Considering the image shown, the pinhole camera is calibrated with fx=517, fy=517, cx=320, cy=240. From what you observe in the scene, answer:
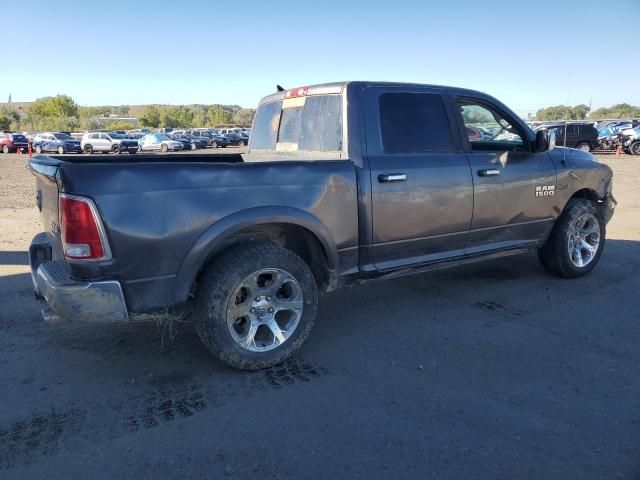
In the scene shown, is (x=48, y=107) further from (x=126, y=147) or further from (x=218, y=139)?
(x=126, y=147)

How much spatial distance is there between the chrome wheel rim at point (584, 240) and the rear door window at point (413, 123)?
6.51 feet

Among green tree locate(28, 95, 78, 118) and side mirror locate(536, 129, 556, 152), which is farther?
green tree locate(28, 95, 78, 118)

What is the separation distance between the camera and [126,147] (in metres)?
38.1

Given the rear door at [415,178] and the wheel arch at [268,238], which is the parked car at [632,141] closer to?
the rear door at [415,178]

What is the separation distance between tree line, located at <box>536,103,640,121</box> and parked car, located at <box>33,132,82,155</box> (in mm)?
83954

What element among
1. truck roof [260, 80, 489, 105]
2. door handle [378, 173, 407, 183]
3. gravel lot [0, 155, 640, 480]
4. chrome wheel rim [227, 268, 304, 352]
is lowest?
gravel lot [0, 155, 640, 480]

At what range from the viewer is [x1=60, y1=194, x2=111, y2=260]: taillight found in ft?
9.45

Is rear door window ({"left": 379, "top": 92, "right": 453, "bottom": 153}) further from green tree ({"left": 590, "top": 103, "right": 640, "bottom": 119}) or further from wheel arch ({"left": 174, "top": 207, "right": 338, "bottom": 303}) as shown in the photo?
green tree ({"left": 590, "top": 103, "right": 640, "bottom": 119})

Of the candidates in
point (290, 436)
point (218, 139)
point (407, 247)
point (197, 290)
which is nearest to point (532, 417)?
point (290, 436)

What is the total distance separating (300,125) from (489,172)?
1.72 metres

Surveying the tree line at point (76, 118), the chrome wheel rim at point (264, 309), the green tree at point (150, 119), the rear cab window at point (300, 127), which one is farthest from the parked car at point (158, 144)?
the green tree at point (150, 119)

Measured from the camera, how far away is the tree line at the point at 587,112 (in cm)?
9940

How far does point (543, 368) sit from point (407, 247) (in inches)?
52.3

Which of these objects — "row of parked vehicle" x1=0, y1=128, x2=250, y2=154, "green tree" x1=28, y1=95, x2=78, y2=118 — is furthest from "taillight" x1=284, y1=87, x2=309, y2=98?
"green tree" x1=28, y1=95, x2=78, y2=118
